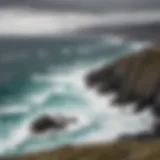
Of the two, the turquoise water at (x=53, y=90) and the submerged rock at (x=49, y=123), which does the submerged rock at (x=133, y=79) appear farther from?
the submerged rock at (x=49, y=123)

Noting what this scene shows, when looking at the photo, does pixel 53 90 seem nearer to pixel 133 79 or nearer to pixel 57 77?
pixel 57 77

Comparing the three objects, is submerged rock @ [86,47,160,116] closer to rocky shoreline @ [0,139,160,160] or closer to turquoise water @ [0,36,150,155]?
turquoise water @ [0,36,150,155]

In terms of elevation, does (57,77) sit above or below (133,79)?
above

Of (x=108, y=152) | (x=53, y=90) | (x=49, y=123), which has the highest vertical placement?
(x=53, y=90)

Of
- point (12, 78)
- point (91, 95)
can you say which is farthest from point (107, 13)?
point (12, 78)

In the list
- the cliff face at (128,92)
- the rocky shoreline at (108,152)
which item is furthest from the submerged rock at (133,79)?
the rocky shoreline at (108,152)

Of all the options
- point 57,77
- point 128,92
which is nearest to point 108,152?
point 128,92

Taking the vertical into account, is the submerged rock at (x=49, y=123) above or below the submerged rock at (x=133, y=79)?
below
